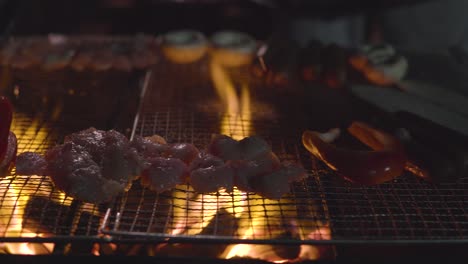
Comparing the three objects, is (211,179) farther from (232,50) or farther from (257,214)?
(232,50)

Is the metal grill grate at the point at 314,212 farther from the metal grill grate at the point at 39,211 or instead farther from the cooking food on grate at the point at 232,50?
the cooking food on grate at the point at 232,50

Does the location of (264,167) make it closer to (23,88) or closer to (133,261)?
(133,261)

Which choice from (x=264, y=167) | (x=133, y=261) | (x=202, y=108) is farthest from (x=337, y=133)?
(x=133, y=261)

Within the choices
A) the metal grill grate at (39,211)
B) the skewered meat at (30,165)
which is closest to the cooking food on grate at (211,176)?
the metal grill grate at (39,211)

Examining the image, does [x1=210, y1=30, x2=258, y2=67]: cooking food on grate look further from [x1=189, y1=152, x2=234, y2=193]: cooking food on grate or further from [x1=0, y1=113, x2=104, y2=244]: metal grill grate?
[x1=0, y1=113, x2=104, y2=244]: metal grill grate

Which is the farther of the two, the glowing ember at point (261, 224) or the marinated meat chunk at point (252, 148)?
the marinated meat chunk at point (252, 148)

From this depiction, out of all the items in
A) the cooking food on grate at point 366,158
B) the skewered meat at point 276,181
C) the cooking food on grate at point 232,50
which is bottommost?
the skewered meat at point 276,181
